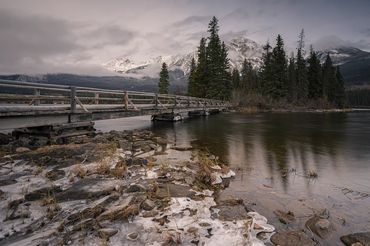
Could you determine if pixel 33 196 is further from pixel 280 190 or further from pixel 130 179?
pixel 280 190

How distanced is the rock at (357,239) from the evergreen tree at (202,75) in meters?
54.2

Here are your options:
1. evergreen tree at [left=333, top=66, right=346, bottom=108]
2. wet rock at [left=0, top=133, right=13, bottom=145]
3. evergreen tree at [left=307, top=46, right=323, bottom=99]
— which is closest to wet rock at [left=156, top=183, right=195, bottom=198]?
wet rock at [left=0, top=133, right=13, bottom=145]

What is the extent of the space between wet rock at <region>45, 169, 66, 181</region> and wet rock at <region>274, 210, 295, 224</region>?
575cm

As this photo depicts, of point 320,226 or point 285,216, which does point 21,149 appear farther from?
point 320,226

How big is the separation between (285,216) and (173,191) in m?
2.60

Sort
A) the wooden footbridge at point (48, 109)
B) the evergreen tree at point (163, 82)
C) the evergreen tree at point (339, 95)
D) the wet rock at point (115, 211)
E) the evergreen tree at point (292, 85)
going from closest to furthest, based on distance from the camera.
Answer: the wet rock at point (115, 211)
the wooden footbridge at point (48, 109)
the evergreen tree at point (163, 82)
the evergreen tree at point (292, 85)
the evergreen tree at point (339, 95)

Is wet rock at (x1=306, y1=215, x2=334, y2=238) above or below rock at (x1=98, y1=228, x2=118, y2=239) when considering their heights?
below

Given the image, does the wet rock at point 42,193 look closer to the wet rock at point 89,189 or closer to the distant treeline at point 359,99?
the wet rock at point 89,189

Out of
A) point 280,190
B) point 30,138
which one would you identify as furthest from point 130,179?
point 30,138

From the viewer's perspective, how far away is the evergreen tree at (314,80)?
75.9 meters

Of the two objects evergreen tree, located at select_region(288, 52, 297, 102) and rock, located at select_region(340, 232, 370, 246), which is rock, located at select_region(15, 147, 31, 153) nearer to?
rock, located at select_region(340, 232, 370, 246)

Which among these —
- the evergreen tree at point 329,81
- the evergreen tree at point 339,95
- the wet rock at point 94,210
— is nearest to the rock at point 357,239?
the wet rock at point 94,210

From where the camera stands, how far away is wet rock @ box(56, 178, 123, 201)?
21.8ft

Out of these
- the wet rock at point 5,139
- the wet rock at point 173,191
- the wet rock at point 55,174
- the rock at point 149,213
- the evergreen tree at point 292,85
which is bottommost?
the rock at point 149,213
